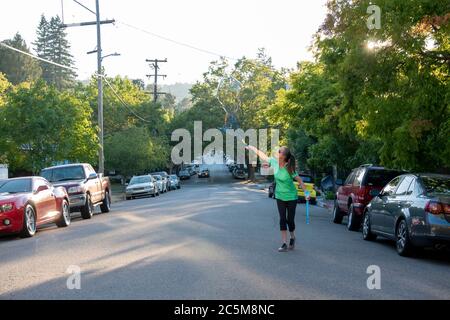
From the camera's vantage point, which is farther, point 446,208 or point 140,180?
point 140,180

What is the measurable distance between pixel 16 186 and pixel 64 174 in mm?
6272

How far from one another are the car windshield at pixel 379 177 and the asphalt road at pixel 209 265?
1.95 meters

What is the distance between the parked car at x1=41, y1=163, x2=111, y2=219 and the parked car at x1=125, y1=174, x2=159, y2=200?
16.6m

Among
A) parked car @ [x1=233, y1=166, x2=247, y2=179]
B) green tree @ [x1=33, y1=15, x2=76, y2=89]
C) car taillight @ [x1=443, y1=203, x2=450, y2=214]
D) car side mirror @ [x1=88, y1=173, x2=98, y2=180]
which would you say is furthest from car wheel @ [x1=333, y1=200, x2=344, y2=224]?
green tree @ [x1=33, y1=15, x2=76, y2=89]

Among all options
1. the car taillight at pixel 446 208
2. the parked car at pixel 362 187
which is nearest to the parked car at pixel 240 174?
the parked car at pixel 362 187

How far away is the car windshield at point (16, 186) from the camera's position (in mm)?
17500

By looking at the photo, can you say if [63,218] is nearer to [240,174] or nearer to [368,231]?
[368,231]

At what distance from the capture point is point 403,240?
41.6 feet

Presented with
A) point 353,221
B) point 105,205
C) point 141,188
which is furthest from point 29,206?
point 141,188

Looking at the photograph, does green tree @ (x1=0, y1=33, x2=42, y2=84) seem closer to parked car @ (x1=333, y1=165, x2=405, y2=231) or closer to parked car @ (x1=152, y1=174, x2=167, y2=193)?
parked car @ (x1=152, y1=174, x2=167, y2=193)

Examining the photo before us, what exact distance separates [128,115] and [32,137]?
44.0 meters

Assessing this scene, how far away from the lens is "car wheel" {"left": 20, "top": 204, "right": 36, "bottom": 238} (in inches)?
630

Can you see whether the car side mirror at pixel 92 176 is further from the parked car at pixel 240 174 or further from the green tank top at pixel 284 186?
the parked car at pixel 240 174

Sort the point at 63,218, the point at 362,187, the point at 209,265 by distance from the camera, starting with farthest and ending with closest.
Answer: the point at 63,218 → the point at 362,187 → the point at 209,265
